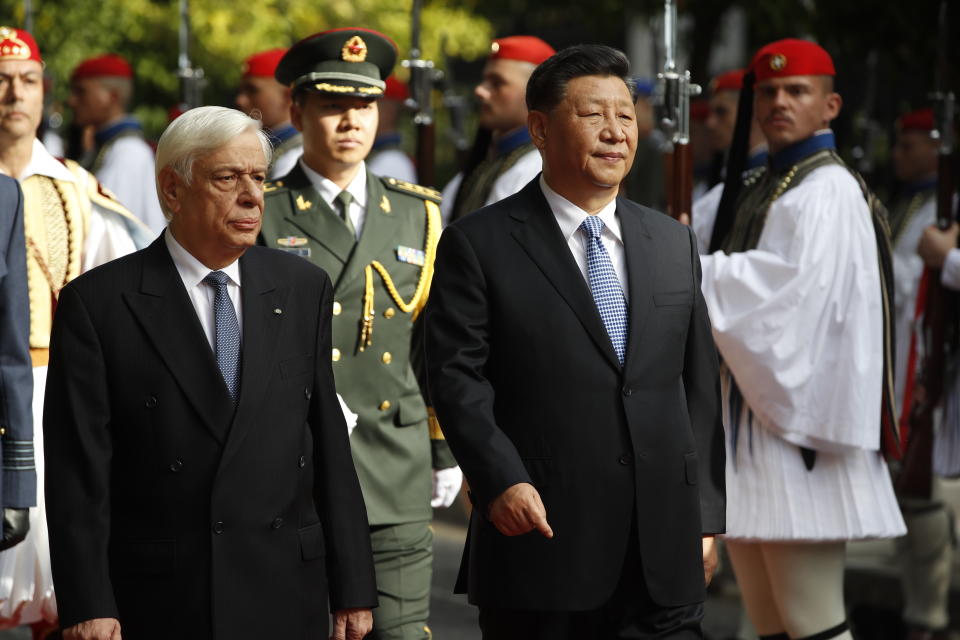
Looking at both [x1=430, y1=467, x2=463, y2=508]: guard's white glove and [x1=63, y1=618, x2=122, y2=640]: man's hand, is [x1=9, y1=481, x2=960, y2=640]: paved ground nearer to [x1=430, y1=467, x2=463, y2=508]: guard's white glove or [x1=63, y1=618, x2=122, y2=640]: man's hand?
[x1=430, y1=467, x2=463, y2=508]: guard's white glove

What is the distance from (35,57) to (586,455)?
8.95 feet

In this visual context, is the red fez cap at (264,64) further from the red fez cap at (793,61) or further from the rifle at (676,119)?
the red fez cap at (793,61)

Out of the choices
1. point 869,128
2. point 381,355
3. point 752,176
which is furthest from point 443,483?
point 869,128

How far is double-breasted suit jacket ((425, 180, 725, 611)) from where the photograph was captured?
14.6 feet

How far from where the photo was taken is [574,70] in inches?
181

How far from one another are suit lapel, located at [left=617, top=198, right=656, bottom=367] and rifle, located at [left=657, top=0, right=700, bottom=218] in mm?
2164

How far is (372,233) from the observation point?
5676mm

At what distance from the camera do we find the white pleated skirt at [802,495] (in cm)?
634

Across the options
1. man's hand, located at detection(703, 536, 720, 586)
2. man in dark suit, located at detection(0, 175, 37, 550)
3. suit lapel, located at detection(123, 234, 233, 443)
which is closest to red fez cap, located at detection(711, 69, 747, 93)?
man's hand, located at detection(703, 536, 720, 586)

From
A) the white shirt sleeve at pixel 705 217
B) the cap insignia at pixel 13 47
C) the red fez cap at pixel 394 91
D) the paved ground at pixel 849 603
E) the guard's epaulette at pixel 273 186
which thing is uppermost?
the cap insignia at pixel 13 47

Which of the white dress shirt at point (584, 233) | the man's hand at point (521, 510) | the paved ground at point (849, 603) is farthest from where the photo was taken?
the paved ground at point (849, 603)

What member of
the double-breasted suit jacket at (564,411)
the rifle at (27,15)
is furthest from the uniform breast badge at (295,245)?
the rifle at (27,15)

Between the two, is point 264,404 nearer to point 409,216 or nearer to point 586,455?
point 586,455

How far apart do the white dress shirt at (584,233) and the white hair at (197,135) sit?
780mm
